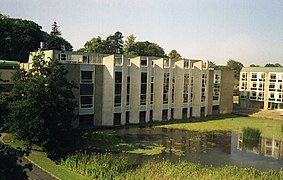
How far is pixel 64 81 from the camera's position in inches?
1233

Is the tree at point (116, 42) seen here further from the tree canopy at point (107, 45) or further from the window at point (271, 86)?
the window at point (271, 86)

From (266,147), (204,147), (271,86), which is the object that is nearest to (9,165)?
(204,147)

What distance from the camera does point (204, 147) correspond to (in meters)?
34.0

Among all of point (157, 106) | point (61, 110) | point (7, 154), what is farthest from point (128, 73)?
point (7, 154)

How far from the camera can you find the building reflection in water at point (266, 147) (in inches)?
1300

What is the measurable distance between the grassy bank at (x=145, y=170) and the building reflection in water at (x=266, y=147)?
8.93 meters

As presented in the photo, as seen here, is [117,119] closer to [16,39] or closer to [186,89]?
[186,89]

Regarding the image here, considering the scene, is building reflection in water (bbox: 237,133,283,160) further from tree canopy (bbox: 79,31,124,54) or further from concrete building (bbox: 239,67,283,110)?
tree canopy (bbox: 79,31,124,54)

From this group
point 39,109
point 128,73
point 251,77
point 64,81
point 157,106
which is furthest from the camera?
point 251,77

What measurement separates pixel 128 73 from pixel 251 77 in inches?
1360

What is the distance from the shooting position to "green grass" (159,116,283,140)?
43378 millimetres

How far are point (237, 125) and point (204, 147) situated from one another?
51.4 ft

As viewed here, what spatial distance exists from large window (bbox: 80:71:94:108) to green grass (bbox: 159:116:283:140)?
1072 cm

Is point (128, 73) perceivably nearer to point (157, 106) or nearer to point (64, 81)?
point (157, 106)
